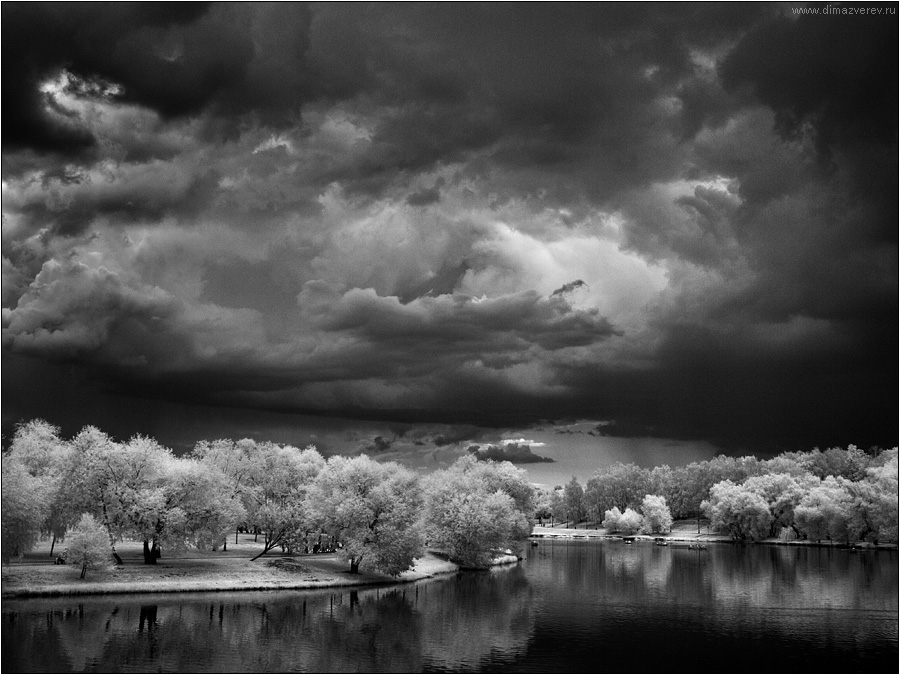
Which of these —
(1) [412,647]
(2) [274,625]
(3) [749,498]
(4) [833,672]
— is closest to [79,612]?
(2) [274,625]

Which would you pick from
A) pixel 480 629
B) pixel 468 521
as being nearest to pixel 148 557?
pixel 480 629

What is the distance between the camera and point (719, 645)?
208ft

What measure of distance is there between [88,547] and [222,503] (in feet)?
54.7

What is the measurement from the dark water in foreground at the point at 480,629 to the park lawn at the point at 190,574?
3454 mm

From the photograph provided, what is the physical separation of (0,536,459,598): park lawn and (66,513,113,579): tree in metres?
1.73

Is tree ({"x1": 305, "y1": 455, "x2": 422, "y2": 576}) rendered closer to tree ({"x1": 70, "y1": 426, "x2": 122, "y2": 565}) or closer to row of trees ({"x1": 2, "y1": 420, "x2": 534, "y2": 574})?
row of trees ({"x1": 2, "y1": 420, "x2": 534, "y2": 574})

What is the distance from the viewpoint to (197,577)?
86.1 metres

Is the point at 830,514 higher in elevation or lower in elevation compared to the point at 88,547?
lower

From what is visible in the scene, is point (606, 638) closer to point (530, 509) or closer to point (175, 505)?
point (175, 505)

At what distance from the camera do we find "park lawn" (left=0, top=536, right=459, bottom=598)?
76.0m

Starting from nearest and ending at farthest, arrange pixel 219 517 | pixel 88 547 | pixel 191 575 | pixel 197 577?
pixel 88 547, pixel 197 577, pixel 191 575, pixel 219 517

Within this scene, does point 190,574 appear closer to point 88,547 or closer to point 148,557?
point 148,557

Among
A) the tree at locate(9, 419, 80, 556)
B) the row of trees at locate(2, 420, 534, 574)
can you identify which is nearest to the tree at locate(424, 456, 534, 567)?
the row of trees at locate(2, 420, 534, 574)

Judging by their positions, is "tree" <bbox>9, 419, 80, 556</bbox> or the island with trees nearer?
the island with trees
